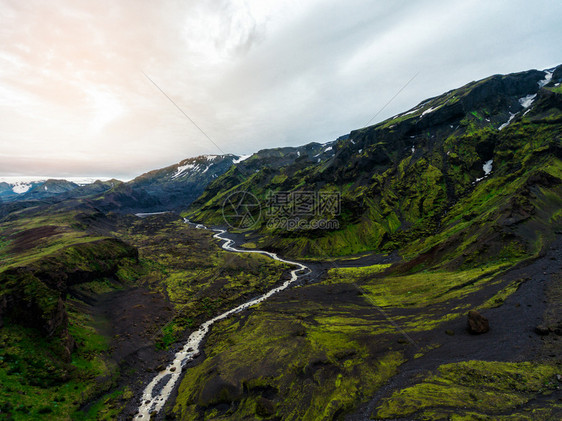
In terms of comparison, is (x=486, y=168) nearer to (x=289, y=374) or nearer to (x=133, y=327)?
(x=289, y=374)

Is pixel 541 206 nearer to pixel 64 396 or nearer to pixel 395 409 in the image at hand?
pixel 395 409

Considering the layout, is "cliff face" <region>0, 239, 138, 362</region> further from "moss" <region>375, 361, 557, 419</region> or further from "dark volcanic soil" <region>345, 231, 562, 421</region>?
"moss" <region>375, 361, 557, 419</region>

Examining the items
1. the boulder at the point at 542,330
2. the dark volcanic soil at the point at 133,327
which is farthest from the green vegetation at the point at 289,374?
the boulder at the point at 542,330

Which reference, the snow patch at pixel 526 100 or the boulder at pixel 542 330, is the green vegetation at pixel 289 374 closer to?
the boulder at pixel 542 330

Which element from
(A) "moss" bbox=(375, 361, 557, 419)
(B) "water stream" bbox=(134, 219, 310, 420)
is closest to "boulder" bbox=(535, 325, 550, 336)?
(A) "moss" bbox=(375, 361, 557, 419)

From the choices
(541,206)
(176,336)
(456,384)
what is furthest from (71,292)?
(541,206)
